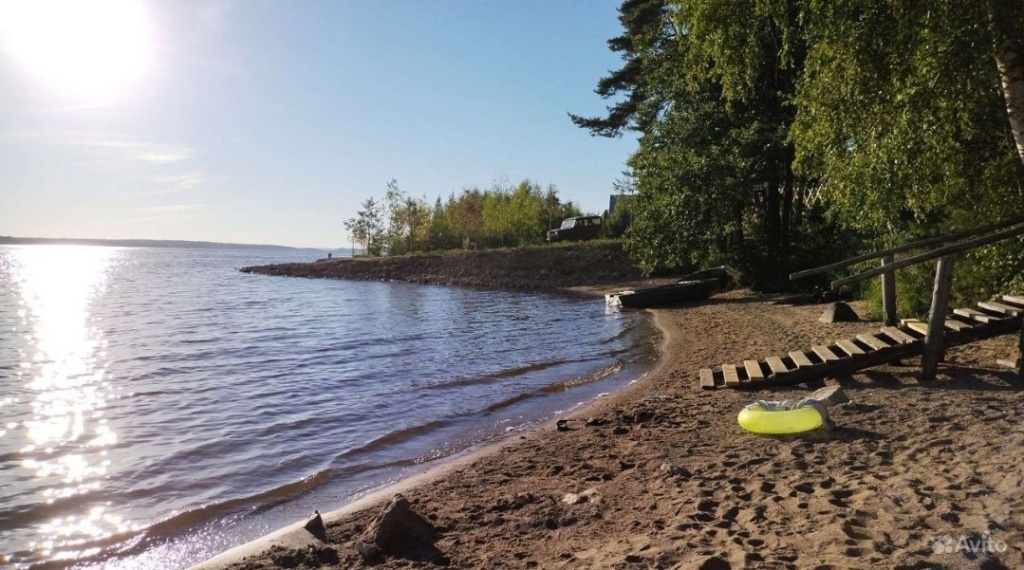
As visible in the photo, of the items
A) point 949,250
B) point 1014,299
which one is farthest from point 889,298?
point 949,250

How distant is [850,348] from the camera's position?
29.0ft

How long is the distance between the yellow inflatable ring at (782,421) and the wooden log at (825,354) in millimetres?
2631

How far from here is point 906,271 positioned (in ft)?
42.4

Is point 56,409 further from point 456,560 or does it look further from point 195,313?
point 195,313

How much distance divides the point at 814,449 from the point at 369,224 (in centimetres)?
7096

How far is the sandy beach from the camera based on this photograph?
12.3 feet

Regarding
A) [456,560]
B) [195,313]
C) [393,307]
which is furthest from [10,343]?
[456,560]

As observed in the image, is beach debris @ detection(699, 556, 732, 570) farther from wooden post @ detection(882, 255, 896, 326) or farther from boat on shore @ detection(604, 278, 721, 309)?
boat on shore @ detection(604, 278, 721, 309)

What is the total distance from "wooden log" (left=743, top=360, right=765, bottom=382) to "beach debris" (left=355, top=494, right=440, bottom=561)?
18.3 feet

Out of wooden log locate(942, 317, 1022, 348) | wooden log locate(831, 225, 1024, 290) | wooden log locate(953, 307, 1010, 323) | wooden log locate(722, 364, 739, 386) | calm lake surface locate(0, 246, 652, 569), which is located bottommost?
calm lake surface locate(0, 246, 652, 569)

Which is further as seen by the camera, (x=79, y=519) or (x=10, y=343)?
(x=10, y=343)

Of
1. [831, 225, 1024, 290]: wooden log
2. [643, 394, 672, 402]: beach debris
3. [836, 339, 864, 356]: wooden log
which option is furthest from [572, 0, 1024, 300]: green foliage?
[643, 394, 672, 402]: beach debris

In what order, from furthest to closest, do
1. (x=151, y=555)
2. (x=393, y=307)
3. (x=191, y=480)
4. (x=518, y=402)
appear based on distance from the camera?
(x=393, y=307), (x=518, y=402), (x=191, y=480), (x=151, y=555)

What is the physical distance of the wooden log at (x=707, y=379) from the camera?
9242mm
